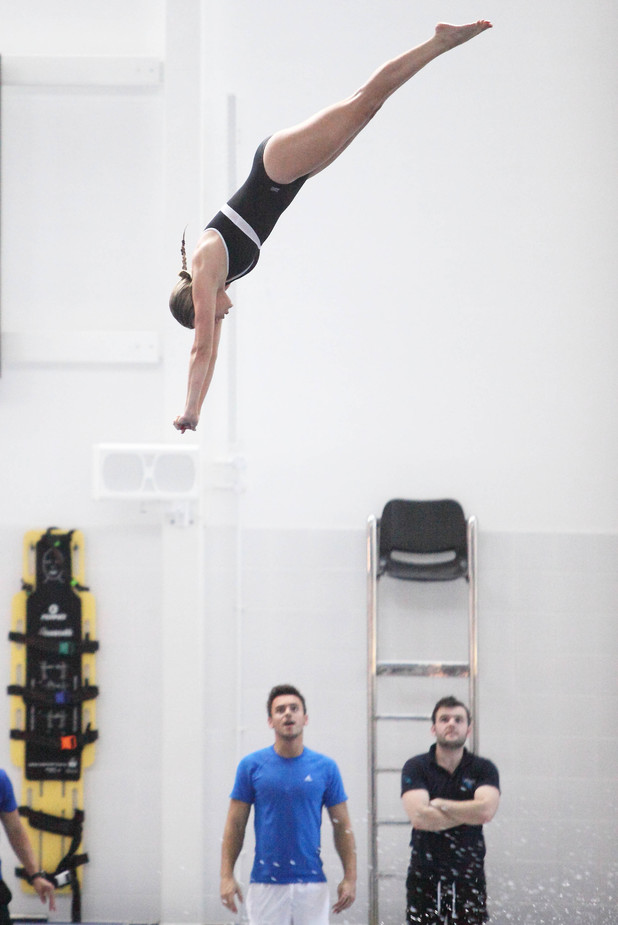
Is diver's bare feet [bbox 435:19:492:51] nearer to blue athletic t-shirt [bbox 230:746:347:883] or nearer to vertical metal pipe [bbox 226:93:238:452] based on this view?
blue athletic t-shirt [bbox 230:746:347:883]

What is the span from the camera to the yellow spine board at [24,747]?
5316 mm

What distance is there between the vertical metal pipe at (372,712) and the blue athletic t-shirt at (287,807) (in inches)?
31.3

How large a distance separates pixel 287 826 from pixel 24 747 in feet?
5.33

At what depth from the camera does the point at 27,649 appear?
5.34m

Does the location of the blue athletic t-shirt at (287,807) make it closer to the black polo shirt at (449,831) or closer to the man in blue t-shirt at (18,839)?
the black polo shirt at (449,831)

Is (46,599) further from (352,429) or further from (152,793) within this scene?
(352,429)

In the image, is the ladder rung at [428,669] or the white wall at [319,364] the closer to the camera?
the ladder rung at [428,669]

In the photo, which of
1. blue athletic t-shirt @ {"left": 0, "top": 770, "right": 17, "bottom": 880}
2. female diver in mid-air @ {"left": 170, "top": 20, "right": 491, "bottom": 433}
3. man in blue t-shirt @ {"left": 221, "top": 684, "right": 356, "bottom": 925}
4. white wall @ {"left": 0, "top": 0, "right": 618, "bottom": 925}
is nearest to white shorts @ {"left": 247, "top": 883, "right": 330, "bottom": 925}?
man in blue t-shirt @ {"left": 221, "top": 684, "right": 356, "bottom": 925}

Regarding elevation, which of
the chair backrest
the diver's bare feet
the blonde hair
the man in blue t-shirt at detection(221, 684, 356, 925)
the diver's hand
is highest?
the diver's bare feet

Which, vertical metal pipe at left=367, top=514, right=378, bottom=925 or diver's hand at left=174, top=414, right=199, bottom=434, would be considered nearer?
diver's hand at left=174, top=414, right=199, bottom=434

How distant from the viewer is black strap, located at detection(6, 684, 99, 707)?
531cm

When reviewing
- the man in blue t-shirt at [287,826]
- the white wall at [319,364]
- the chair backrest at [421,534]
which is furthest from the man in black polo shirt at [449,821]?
the white wall at [319,364]

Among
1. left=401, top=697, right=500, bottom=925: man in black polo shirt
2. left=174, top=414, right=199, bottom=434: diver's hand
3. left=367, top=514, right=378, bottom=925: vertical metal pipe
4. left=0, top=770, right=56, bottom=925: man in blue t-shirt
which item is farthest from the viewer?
left=367, top=514, right=378, bottom=925: vertical metal pipe

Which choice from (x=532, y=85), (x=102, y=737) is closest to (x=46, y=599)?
(x=102, y=737)
